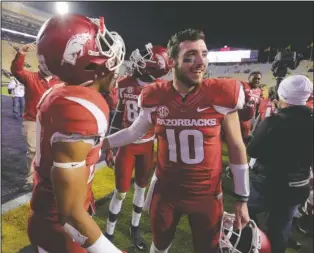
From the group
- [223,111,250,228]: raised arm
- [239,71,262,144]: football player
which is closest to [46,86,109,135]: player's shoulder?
[223,111,250,228]: raised arm

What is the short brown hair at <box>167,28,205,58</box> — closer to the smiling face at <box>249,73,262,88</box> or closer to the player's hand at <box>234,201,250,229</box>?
the player's hand at <box>234,201,250,229</box>

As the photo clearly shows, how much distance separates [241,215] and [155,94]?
2.60 feet

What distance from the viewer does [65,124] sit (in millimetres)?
954

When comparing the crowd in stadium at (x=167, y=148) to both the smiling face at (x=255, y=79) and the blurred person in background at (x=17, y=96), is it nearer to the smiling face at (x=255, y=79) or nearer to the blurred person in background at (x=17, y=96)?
the smiling face at (x=255, y=79)

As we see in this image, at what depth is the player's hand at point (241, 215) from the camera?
155 cm

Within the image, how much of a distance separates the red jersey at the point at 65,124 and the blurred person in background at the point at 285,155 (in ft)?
3.74

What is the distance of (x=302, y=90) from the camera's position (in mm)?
1811

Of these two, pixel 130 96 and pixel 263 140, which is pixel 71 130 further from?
pixel 130 96

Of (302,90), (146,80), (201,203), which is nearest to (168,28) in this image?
(146,80)

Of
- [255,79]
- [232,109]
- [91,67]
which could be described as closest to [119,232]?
[232,109]

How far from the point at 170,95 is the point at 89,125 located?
74 cm

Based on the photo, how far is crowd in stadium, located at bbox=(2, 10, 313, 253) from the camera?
0.98 meters

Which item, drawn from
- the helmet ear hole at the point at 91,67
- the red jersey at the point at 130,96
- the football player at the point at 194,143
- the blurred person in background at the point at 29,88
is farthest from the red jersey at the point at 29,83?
the helmet ear hole at the point at 91,67

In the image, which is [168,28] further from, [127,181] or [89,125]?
[89,125]
